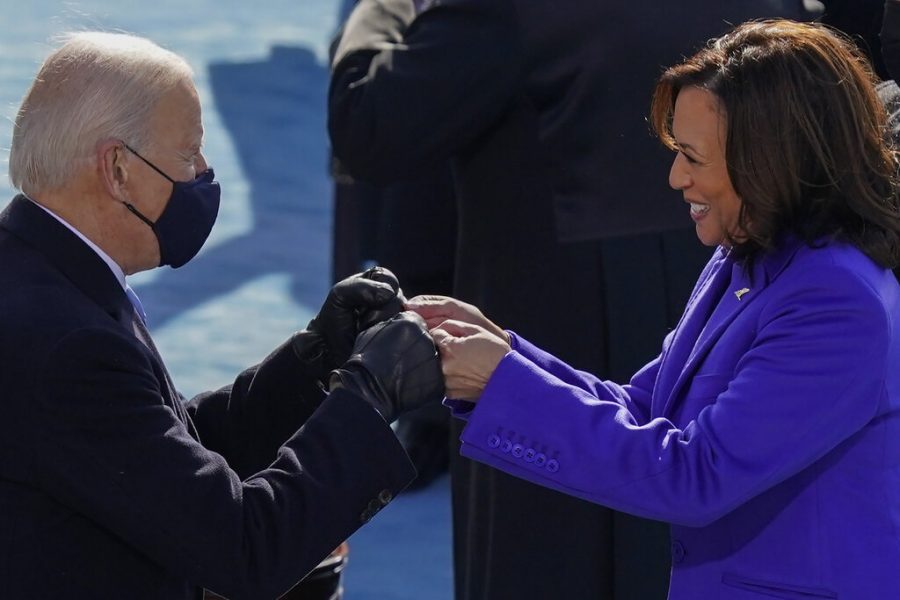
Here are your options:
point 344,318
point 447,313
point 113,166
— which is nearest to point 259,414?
point 344,318

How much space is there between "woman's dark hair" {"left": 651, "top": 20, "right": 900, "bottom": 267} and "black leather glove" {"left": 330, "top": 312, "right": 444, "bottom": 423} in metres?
0.49

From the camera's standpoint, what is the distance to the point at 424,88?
3.21 m

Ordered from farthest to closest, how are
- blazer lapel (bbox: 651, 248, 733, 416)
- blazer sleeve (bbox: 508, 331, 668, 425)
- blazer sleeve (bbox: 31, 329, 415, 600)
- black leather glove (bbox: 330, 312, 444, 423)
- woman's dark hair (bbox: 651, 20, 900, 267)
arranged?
1. blazer sleeve (bbox: 508, 331, 668, 425)
2. blazer lapel (bbox: 651, 248, 733, 416)
3. black leather glove (bbox: 330, 312, 444, 423)
4. woman's dark hair (bbox: 651, 20, 900, 267)
5. blazer sleeve (bbox: 31, 329, 415, 600)

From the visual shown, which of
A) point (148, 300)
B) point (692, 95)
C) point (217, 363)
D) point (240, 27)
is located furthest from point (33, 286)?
point (240, 27)

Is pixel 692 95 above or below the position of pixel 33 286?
above

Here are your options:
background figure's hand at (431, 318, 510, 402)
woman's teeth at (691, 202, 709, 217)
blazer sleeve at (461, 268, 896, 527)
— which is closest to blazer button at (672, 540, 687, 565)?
blazer sleeve at (461, 268, 896, 527)

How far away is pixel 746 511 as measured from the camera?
222 centimetres

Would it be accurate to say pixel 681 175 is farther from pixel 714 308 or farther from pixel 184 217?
pixel 184 217

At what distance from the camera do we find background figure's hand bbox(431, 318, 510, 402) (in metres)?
2.30

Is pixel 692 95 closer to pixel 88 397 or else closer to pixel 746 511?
pixel 746 511

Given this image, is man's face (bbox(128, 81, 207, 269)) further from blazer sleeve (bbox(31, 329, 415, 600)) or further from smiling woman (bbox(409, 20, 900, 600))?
smiling woman (bbox(409, 20, 900, 600))

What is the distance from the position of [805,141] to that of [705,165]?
163 millimetres

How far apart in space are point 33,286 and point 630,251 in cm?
149

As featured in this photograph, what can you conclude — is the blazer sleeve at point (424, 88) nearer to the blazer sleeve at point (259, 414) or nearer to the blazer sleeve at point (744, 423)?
the blazer sleeve at point (259, 414)
